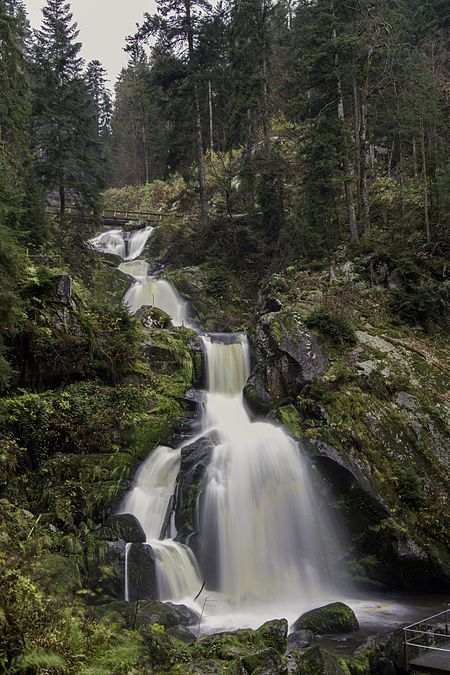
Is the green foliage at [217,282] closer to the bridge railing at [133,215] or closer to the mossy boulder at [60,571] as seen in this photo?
the bridge railing at [133,215]

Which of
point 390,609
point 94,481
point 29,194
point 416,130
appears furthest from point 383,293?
point 29,194

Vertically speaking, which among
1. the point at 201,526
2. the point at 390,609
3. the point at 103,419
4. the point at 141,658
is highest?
the point at 103,419

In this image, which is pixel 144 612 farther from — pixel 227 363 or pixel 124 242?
pixel 124 242

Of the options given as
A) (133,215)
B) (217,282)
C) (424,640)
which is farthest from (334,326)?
(133,215)

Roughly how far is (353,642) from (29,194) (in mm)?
17645

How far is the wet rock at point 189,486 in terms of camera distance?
10.9 metres

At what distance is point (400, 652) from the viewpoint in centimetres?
749

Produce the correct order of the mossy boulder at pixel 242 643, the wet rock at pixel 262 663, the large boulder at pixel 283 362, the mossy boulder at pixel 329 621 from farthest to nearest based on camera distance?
the large boulder at pixel 283 362, the mossy boulder at pixel 329 621, the mossy boulder at pixel 242 643, the wet rock at pixel 262 663

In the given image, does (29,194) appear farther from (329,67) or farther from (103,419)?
(329,67)

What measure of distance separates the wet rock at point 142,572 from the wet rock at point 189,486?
3.71ft

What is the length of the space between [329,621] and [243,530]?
2.83 metres

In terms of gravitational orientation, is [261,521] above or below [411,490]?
below

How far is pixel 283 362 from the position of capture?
14484mm

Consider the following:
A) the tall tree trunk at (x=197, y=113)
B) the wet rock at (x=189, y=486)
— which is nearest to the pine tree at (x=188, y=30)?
the tall tree trunk at (x=197, y=113)
